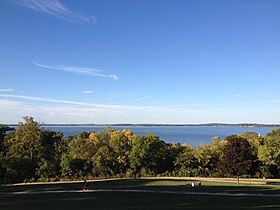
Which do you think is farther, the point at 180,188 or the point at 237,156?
the point at 237,156

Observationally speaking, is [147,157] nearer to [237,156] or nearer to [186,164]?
[186,164]

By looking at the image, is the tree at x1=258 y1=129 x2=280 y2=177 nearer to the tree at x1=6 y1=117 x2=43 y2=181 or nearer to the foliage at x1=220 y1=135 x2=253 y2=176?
the foliage at x1=220 y1=135 x2=253 y2=176

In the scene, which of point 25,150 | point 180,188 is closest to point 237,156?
point 180,188

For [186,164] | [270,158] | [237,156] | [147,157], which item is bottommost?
[186,164]

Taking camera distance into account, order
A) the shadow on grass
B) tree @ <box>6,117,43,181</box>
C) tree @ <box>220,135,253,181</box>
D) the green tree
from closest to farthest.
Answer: the shadow on grass → tree @ <box>220,135,253,181</box> → tree @ <box>6,117,43,181</box> → the green tree

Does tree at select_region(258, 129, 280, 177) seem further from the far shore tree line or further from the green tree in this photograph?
the green tree

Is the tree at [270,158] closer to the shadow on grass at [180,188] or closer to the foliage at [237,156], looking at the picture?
the foliage at [237,156]

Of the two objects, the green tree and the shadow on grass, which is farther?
the green tree

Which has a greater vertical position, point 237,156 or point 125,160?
point 237,156

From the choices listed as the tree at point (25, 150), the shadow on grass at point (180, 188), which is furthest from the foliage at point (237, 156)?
the tree at point (25, 150)

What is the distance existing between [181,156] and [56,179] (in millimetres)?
16900

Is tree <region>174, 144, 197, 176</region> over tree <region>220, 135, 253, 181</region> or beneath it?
beneath

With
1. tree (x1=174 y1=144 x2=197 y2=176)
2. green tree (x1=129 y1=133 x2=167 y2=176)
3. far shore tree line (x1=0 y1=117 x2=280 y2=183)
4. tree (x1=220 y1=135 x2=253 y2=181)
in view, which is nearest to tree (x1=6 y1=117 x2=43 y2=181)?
far shore tree line (x1=0 y1=117 x2=280 y2=183)

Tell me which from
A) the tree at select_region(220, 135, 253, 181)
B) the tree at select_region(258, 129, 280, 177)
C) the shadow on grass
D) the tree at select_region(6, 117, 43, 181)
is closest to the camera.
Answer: the shadow on grass
